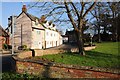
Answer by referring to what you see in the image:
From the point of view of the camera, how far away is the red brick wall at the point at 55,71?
8.88 m

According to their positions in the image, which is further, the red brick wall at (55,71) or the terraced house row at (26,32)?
the terraced house row at (26,32)

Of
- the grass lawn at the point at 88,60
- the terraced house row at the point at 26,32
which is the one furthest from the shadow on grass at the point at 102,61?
the terraced house row at the point at 26,32

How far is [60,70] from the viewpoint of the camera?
9586 millimetres

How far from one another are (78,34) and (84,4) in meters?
2.44

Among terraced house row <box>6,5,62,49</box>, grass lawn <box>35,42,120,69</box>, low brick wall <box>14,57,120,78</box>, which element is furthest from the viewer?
terraced house row <box>6,5,62,49</box>

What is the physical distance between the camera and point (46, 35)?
60906 mm

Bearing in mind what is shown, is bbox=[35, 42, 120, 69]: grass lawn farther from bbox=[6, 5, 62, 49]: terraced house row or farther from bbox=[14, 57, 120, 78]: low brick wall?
bbox=[6, 5, 62, 49]: terraced house row

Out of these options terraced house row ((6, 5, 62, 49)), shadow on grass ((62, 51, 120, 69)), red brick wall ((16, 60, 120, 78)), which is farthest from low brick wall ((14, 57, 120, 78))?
terraced house row ((6, 5, 62, 49))

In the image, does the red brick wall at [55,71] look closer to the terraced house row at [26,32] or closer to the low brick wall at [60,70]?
the low brick wall at [60,70]

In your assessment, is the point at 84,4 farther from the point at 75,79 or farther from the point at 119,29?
the point at 119,29

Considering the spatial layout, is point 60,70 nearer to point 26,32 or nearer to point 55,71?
point 55,71

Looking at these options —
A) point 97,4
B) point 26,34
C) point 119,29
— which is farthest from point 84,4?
point 119,29

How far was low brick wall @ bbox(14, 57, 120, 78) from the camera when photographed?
347 inches

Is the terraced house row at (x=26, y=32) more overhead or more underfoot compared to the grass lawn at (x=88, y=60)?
more overhead
